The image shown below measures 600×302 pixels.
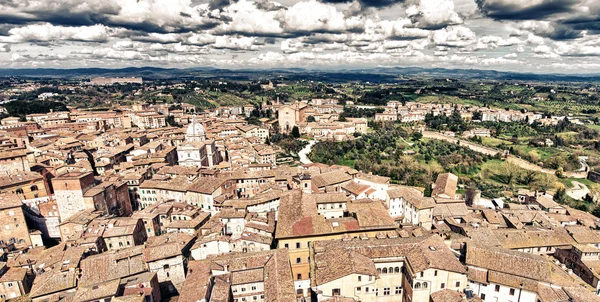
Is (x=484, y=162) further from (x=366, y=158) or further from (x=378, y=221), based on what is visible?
(x=378, y=221)

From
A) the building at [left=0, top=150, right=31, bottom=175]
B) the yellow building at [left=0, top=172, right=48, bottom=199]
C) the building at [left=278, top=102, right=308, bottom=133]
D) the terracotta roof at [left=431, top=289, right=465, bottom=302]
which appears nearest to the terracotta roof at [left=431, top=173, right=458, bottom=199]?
the terracotta roof at [left=431, top=289, right=465, bottom=302]

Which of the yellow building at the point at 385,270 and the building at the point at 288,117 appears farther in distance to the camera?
the building at the point at 288,117

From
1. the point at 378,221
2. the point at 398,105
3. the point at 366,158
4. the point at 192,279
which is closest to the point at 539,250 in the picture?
the point at 378,221

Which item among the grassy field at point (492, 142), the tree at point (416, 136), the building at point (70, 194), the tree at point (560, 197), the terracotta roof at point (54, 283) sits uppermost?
the building at point (70, 194)

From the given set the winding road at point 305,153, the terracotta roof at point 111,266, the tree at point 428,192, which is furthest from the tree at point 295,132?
the terracotta roof at point 111,266

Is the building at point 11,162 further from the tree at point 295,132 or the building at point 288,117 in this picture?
the building at point 288,117

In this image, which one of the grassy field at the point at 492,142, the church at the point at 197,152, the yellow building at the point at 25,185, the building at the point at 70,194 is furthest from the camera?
the grassy field at the point at 492,142

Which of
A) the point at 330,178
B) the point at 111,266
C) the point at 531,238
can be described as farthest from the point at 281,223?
the point at 531,238
